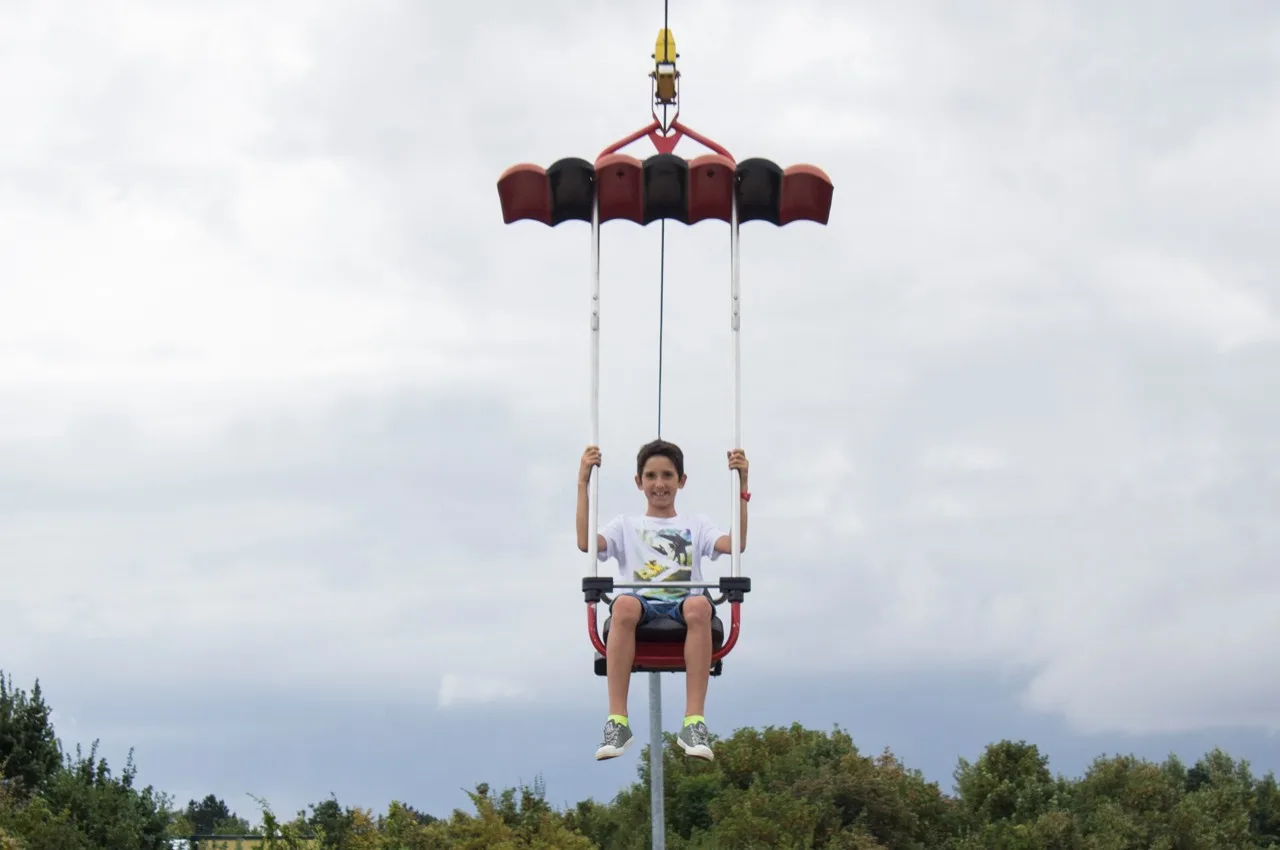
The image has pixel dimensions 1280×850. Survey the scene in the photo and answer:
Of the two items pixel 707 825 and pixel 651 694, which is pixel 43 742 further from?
pixel 651 694

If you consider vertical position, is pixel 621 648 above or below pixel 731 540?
below

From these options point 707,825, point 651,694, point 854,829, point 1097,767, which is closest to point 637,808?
A: point 707,825

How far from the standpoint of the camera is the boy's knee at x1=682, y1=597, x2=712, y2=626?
8.79 meters

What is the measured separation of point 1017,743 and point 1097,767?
6.67 ft

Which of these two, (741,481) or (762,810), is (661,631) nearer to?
(741,481)

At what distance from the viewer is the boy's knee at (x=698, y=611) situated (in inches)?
346

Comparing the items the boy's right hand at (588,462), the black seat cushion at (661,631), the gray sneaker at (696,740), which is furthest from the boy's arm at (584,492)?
the gray sneaker at (696,740)

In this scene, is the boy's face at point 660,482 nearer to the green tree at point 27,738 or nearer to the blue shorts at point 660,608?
the blue shorts at point 660,608

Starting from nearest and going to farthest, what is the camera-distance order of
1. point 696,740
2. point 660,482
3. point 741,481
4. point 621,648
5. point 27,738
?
point 696,740 → point 621,648 → point 741,481 → point 660,482 → point 27,738

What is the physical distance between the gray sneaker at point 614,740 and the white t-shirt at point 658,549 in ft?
2.54

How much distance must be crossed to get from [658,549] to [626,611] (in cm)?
56

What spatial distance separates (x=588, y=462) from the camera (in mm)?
8953

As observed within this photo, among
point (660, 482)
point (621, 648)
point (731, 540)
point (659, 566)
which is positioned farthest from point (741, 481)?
point (621, 648)

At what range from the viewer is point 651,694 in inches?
363
